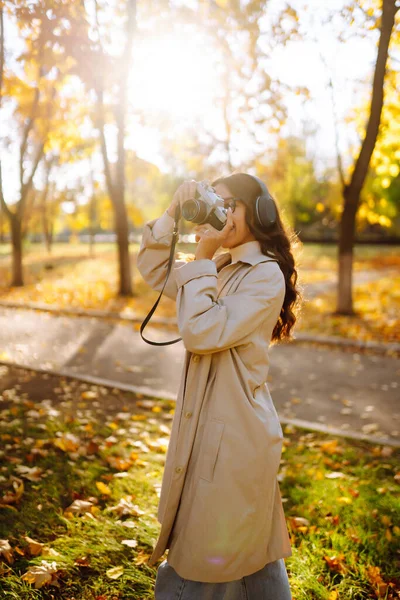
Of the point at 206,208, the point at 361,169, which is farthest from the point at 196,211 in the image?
the point at 361,169

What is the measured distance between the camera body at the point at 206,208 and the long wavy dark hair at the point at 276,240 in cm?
16

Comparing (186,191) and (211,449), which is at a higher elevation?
(186,191)

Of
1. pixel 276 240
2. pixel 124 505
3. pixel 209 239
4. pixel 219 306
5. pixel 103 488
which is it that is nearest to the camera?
pixel 219 306

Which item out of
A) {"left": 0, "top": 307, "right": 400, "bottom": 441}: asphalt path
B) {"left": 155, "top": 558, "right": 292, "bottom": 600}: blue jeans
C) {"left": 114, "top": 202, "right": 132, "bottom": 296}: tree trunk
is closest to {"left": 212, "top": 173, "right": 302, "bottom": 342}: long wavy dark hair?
{"left": 155, "top": 558, "right": 292, "bottom": 600}: blue jeans

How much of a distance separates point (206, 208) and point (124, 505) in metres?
2.29

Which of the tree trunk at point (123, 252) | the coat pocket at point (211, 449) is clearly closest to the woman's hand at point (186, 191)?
the coat pocket at point (211, 449)

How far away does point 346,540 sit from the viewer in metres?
3.15

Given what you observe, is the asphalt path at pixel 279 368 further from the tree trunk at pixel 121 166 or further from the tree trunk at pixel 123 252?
the tree trunk at pixel 121 166

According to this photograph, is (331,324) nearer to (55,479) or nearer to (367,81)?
(367,81)

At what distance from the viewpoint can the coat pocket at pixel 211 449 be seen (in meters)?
1.94

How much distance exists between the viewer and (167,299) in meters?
12.2

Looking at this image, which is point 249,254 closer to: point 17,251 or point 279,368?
point 279,368

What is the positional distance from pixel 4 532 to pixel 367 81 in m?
10.9

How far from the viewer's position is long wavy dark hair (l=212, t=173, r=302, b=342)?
85.9 inches
